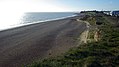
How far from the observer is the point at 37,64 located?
1584cm

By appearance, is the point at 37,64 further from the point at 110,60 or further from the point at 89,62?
the point at 110,60

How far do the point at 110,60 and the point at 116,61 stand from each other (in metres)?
0.43

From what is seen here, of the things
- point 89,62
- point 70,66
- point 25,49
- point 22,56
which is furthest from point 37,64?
point 25,49

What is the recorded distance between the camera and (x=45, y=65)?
51.4 ft

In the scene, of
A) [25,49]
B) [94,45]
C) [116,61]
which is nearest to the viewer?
[116,61]

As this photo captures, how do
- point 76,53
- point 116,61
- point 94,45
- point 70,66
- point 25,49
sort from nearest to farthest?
point 70,66, point 116,61, point 76,53, point 94,45, point 25,49

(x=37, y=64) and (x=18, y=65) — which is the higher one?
(x=37, y=64)

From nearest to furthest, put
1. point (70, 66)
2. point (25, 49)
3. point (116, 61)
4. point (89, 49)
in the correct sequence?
point (70, 66) → point (116, 61) → point (89, 49) → point (25, 49)

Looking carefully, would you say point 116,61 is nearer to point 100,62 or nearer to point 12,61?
point 100,62

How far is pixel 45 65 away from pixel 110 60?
473 cm

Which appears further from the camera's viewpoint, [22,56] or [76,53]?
[22,56]

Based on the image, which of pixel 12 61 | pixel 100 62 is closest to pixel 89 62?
pixel 100 62

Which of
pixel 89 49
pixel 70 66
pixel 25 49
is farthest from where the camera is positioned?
pixel 25 49

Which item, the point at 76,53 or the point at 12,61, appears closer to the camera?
the point at 76,53
